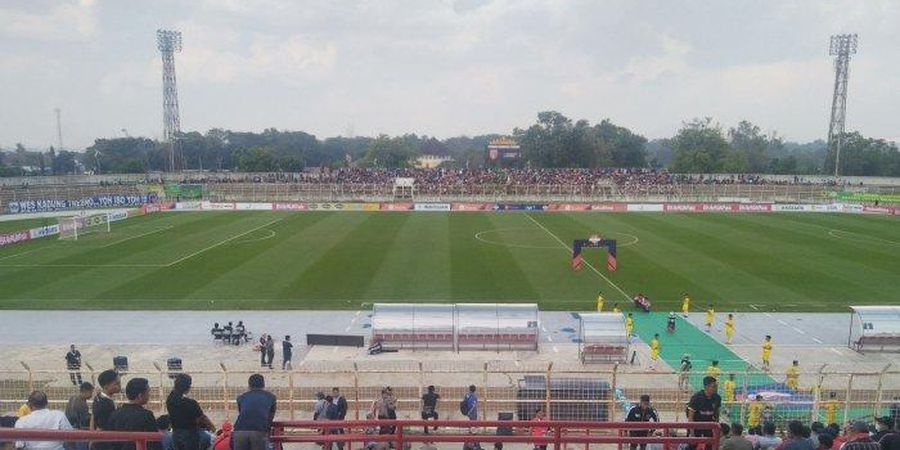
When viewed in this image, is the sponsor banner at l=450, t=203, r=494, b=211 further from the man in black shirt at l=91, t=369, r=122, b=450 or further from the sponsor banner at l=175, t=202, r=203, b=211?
the man in black shirt at l=91, t=369, r=122, b=450

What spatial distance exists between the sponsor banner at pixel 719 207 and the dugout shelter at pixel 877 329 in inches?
1665

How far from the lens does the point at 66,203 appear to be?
61.6 m

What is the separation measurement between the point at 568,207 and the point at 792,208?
22.6 m

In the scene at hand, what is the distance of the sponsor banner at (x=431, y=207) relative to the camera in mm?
63906

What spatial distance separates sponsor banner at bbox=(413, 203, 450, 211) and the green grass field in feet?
32.3

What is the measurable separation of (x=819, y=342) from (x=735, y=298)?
18.9 ft

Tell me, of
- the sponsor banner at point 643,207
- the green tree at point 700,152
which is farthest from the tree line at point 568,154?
the sponsor banner at point 643,207

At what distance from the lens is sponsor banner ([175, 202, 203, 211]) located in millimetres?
64375

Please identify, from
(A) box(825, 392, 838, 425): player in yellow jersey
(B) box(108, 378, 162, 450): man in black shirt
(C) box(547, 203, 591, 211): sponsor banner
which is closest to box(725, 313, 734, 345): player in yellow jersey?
(A) box(825, 392, 838, 425): player in yellow jersey

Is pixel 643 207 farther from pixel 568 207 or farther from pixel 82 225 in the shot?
pixel 82 225

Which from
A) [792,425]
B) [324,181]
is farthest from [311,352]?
[324,181]

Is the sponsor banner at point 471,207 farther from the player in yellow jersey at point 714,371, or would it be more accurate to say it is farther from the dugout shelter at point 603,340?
the player in yellow jersey at point 714,371

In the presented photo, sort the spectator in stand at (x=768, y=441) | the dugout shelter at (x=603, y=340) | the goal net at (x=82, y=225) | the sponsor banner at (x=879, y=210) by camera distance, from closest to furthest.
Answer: the spectator in stand at (x=768, y=441) → the dugout shelter at (x=603, y=340) → the goal net at (x=82, y=225) → the sponsor banner at (x=879, y=210)

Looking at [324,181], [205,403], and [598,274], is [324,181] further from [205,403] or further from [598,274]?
[205,403]
